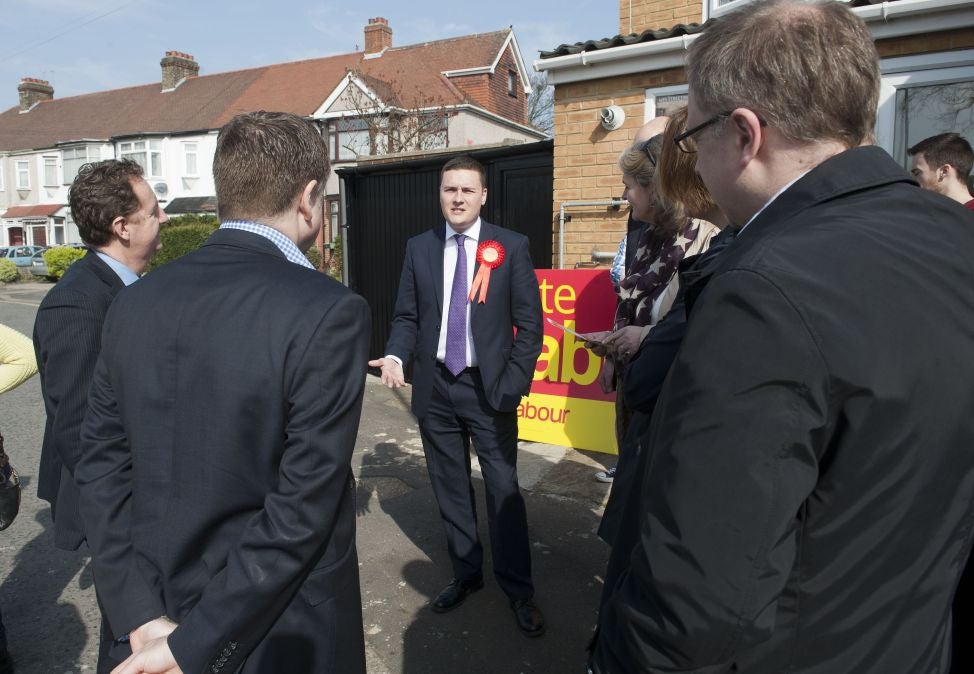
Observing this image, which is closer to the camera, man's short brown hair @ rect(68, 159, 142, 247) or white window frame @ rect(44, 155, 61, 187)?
man's short brown hair @ rect(68, 159, 142, 247)

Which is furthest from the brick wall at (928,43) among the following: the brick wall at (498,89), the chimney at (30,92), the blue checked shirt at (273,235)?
the chimney at (30,92)

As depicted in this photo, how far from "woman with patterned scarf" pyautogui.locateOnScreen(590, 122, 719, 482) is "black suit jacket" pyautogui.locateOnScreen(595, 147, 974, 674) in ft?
4.61

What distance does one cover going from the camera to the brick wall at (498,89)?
30453mm

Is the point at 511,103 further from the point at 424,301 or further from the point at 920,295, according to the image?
the point at 920,295

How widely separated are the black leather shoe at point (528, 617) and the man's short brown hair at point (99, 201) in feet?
8.01

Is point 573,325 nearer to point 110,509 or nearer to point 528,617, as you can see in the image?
point 528,617

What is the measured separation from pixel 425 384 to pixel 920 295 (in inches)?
107

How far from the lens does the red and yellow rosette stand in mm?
3461

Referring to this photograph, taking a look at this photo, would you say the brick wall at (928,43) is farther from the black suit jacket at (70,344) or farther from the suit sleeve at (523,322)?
the black suit jacket at (70,344)

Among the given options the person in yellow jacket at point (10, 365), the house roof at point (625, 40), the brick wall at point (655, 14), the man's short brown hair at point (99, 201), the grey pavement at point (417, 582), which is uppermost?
the brick wall at point (655, 14)

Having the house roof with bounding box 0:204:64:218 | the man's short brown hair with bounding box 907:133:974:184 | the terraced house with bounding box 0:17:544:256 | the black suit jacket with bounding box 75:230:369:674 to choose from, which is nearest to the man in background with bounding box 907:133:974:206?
the man's short brown hair with bounding box 907:133:974:184

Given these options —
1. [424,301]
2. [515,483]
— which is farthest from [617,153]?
[515,483]

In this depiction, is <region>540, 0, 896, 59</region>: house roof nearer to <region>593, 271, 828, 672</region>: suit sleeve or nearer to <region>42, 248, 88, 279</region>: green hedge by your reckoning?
<region>593, 271, 828, 672</region>: suit sleeve

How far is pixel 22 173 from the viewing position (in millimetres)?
43875
